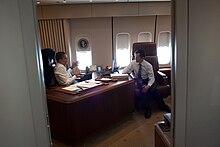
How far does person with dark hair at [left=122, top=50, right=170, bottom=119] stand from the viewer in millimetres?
4051

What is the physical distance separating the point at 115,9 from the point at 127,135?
124 inches

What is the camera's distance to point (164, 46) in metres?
→ 5.69

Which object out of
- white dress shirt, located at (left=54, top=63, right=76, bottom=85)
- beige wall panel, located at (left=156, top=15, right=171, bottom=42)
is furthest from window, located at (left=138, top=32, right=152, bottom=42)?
white dress shirt, located at (left=54, top=63, right=76, bottom=85)

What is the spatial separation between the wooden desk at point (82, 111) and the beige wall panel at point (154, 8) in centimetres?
244

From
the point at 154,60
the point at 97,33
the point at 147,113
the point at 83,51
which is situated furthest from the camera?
the point at 83,51

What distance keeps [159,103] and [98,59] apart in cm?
215

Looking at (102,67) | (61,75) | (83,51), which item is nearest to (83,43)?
(83,51)

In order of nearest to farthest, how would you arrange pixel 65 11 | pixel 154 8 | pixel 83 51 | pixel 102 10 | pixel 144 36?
pixel 65 11, pixel 102 10, pixel 154 8, pixel 83 51, pixel 144 36

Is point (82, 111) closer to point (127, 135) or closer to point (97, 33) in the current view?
point (127, 135)

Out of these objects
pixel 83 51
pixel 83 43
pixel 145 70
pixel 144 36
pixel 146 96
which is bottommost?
pixel 146 96

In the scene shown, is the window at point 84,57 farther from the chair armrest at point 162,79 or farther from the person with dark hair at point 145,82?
the chair armrest at point 162,79

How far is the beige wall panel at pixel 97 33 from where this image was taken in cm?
533

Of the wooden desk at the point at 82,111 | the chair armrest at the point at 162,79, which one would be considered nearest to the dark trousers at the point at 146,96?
the chair armrest at the point at 162,79
